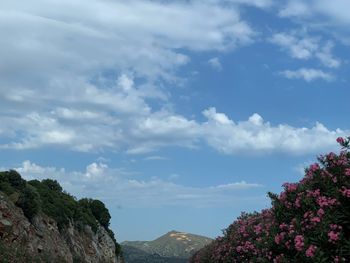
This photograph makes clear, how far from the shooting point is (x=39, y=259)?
23.4 m

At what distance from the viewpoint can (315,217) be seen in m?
8.11

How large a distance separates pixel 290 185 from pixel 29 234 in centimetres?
1947

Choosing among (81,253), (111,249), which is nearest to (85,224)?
(81,253)

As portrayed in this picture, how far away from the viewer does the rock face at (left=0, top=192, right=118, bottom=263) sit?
22.2m

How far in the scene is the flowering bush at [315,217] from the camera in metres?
7.67

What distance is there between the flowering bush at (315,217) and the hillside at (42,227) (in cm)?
1268

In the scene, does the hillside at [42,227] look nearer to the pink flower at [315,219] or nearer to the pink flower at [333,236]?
the pink flower at [315,219]

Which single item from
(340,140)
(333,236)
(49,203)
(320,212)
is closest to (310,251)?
(333,236)

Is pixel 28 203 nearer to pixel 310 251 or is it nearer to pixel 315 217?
pixel 315 217

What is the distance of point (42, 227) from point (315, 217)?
24.4m

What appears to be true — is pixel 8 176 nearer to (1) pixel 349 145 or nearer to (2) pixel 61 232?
(2) pixel 61 232

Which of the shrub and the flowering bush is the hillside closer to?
the shrub

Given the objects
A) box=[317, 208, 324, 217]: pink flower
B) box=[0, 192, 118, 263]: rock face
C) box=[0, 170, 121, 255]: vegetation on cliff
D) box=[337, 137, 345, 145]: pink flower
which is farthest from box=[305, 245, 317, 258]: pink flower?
box=[0, 170, 121, 255]: vegetation on cliff

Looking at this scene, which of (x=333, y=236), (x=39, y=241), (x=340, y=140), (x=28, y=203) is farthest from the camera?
(x=28, y=203)
